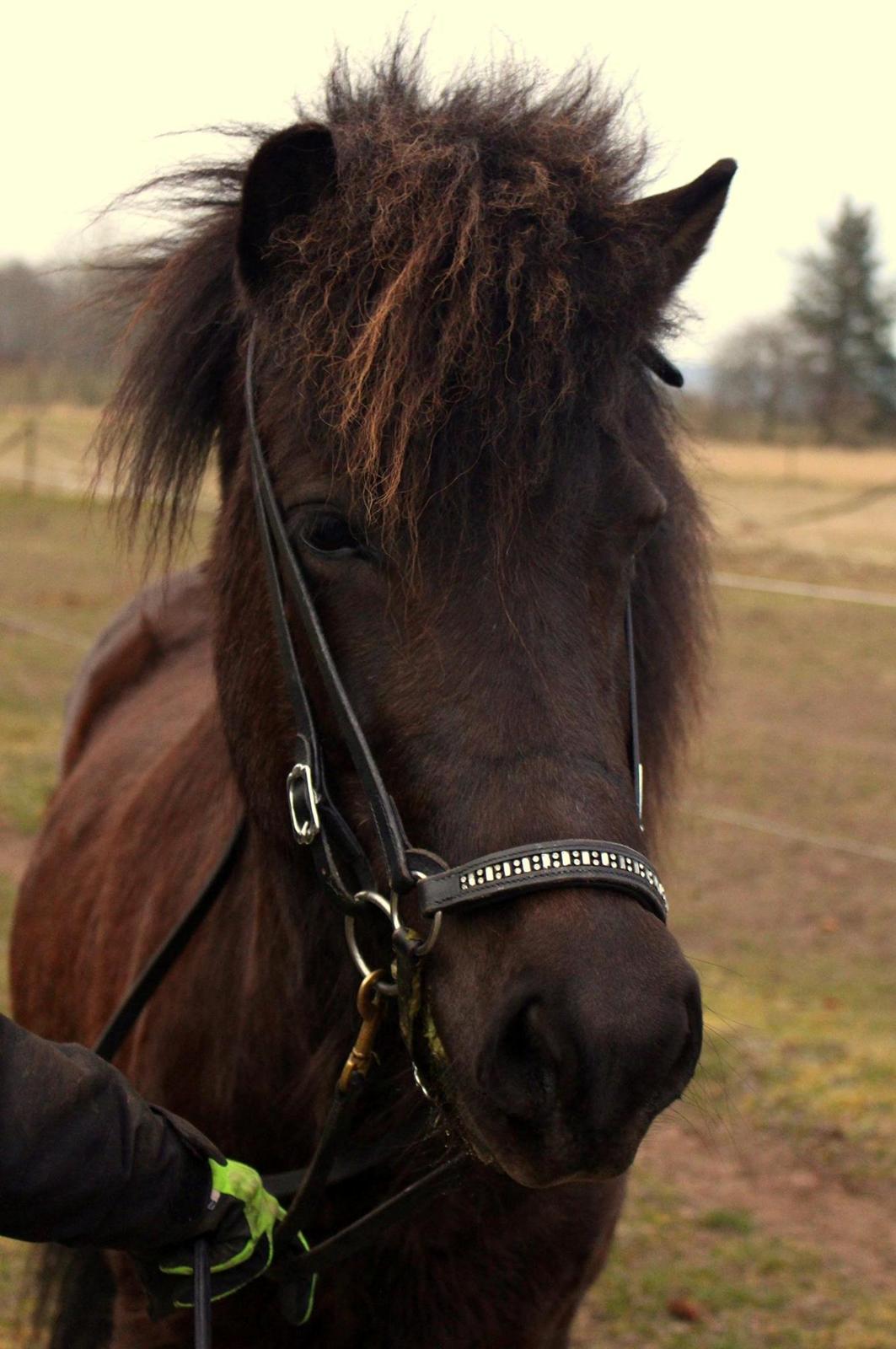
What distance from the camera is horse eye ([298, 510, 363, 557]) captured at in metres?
1.72

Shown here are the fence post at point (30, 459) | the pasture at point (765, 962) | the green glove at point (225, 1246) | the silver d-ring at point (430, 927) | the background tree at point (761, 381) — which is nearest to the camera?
the silver d-ring at point (430, 927)

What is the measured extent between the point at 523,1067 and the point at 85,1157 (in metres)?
0.63

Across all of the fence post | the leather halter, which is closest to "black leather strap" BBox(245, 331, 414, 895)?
the leather halter

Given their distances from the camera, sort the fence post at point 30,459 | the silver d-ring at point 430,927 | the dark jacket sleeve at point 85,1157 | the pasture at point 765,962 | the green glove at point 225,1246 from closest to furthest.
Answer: the silver d-ring at point 430,927
the dark jacket sleeve at point 85,1157
the green glove at point 225,1246
the pasture at point 765,962
the fence post at point 30,459

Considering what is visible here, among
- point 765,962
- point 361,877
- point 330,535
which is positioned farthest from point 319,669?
point 765,962

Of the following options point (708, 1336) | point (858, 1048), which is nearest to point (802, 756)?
point (858, 1048)

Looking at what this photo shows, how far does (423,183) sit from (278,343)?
30cm

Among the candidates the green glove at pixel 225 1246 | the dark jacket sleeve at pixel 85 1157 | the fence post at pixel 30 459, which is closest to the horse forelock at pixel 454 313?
the dark jacket sleeve at pixel 85 1157

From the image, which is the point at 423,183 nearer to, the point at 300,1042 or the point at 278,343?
the point at 278,343

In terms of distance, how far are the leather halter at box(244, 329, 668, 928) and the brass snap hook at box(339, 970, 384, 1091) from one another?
4.0 inches

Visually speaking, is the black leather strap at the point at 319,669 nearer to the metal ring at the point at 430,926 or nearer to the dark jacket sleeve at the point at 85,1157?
the metal ring at the point at 430,926

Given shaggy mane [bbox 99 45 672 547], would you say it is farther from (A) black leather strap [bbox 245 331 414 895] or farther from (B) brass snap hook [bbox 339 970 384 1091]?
(B) brass snap hook [bbox 339 970 384 1091]

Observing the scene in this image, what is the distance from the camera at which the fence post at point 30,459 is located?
71.4 ft

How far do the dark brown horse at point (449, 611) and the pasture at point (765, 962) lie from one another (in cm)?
37
